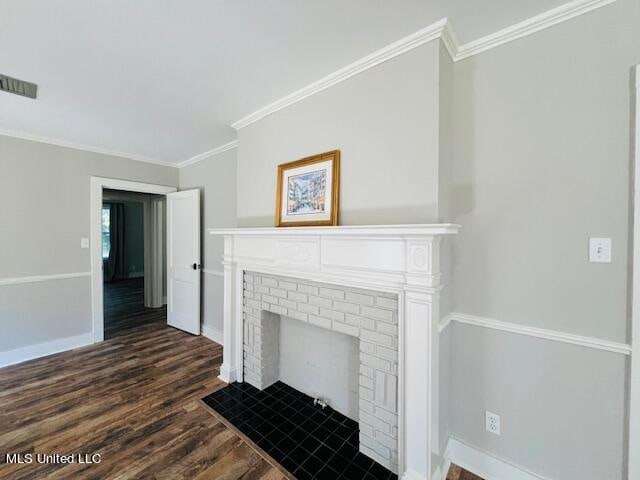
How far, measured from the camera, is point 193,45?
5.20 feet

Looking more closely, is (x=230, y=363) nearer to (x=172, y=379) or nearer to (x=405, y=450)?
(x=172, y=379)

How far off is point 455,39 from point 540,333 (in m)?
1.66

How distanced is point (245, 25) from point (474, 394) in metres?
2.43

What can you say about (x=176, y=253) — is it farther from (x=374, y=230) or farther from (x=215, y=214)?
(x=374, y=230)

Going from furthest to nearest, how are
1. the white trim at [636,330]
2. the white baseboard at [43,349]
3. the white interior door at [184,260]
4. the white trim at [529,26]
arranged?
1. the white interior door at [184,260]
2. the white baseboard at [43,349]
3. the white trim at [529,26]
4. the white trim at [636,330]

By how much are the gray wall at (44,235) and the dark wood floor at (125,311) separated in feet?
2.25

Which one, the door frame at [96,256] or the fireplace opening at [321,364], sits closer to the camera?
the fireplace opening at [321,364]

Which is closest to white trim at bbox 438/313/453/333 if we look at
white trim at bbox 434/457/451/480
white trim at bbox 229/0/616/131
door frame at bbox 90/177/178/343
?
white trim at bbox 434/457/451/480

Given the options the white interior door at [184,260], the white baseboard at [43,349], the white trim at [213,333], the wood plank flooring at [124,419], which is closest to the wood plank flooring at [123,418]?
the wood plank flooring at [124,419]

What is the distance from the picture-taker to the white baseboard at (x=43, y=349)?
9.45ft

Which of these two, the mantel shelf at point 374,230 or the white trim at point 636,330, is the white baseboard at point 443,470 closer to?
the white trim at point 636,330

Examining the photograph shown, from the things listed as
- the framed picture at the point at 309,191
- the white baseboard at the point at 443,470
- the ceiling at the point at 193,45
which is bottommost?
the white baseboard at the point at 443,470

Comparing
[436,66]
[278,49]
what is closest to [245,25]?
[278,49]

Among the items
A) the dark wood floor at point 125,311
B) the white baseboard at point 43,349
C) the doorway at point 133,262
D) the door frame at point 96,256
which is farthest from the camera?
the doorway at point 133,262
